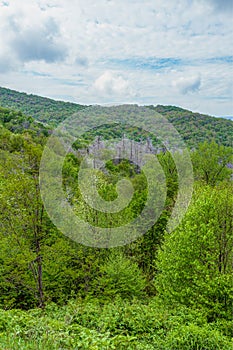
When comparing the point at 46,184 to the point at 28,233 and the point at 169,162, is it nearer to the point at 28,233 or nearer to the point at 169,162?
the point at 28,233

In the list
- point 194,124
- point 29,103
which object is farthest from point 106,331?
point 29,103

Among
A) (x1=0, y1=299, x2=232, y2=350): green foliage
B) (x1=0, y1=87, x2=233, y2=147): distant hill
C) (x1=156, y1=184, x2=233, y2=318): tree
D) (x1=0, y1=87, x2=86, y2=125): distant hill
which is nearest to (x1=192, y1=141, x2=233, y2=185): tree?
(x1=156, y1=184, x2=233, y2=318): tree

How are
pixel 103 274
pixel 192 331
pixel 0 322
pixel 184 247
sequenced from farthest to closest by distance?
pixel 103 274, pixel 184 247, pixel 192 331, pixel 0 322

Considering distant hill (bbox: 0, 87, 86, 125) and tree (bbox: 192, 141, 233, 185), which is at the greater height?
distant hill (bbox: 0, 87, 86, 125)

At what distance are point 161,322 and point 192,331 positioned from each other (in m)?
1.11

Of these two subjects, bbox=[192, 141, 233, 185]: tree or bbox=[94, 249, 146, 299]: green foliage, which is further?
bbox=[192, 141, 233, 185]: tree

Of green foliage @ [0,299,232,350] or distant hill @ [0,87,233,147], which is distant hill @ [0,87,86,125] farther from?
green foliage @ [0,299,232,350]

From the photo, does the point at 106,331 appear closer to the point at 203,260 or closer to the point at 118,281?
the point at 118,281

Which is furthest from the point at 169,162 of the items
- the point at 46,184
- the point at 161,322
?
the point at 161,322

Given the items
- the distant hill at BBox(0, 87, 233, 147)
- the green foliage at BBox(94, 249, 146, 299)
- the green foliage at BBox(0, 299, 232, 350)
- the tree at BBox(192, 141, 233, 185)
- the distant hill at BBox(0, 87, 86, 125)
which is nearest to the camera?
the green foliage at BBox(0, 299, 232, 350)

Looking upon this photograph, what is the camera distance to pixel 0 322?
6.32 meters

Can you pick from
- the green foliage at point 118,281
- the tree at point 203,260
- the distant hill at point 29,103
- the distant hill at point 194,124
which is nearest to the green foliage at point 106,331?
the tree at point 203,260

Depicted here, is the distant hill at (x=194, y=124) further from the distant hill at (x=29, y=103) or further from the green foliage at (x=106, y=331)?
the green foliage at (x=106, y=331)

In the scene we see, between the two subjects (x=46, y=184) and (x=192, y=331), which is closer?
(x=192, y=331)
